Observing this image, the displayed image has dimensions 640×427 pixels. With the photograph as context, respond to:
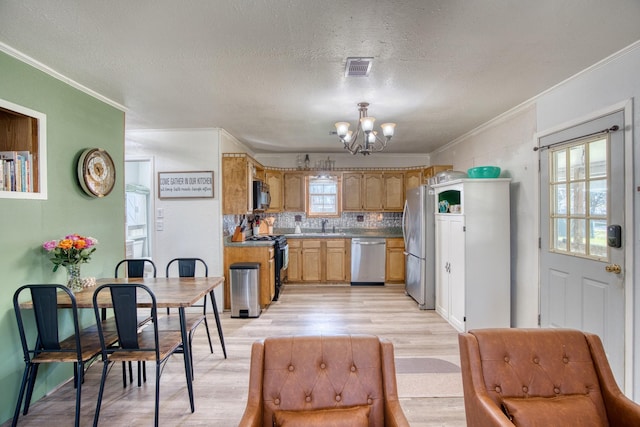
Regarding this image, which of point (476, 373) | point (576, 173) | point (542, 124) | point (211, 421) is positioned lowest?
point (211, 421)

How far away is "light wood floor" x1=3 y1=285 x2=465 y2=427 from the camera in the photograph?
7.08 feet

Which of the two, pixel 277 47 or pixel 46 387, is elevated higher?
pixel 277 47

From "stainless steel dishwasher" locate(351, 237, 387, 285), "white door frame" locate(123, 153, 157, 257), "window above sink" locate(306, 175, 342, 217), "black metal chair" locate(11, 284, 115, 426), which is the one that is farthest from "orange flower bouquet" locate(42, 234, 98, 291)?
"window above sink" locate(306, 175, 342, 217)

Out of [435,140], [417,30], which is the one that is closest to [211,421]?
[417,30]

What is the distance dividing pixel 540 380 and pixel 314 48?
2.26 metres

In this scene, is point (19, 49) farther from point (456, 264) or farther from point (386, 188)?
point (386, 188)

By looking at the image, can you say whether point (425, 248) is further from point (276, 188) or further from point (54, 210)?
point (54, 210)

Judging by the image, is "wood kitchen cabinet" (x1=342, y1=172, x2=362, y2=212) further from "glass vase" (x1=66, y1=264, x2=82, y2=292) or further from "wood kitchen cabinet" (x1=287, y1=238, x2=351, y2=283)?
"glass vase" (x1=66, y1=264, x2=82, y2=292)

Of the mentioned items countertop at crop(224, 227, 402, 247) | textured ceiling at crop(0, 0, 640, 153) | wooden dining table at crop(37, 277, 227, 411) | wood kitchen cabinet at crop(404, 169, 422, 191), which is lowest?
wooden dining table at crop(37, 277, 227, 411)

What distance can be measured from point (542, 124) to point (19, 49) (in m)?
4.27

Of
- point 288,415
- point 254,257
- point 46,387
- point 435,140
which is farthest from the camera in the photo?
point 435,140

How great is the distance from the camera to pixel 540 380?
1.45 metres

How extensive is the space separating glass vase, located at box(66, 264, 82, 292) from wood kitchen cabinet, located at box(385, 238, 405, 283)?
4.54 metres

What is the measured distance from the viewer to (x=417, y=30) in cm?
188
